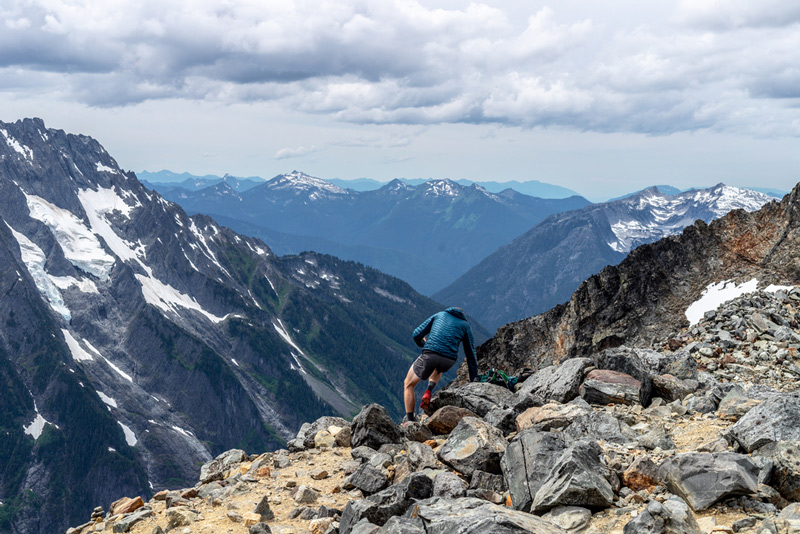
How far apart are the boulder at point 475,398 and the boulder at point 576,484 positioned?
256 inches

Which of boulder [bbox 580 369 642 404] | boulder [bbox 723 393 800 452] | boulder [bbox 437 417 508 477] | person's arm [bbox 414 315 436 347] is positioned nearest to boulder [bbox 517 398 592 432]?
boulder [bbox 580 369 642 404]

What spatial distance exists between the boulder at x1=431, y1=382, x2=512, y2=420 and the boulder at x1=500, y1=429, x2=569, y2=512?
4.95 m

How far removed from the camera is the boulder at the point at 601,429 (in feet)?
43.4

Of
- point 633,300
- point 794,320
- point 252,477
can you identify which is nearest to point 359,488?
point 252,477

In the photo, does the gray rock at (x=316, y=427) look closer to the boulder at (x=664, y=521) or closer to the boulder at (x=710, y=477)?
the boulder at (x=710, y=477)

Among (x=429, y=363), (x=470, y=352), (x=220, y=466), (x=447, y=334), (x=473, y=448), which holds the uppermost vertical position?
(x=447, y=334)

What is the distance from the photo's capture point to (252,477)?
634 inches

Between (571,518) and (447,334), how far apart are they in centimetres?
840

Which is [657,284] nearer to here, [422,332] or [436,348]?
[422,332]

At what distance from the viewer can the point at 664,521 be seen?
8633 mm

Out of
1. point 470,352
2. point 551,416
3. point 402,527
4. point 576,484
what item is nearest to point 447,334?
point 470,352

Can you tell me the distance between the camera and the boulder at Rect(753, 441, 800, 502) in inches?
377

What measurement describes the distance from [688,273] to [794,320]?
49.5 ft

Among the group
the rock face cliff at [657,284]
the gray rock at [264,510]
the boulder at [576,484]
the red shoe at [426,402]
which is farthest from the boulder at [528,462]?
the rock face cliff at [657,284]
